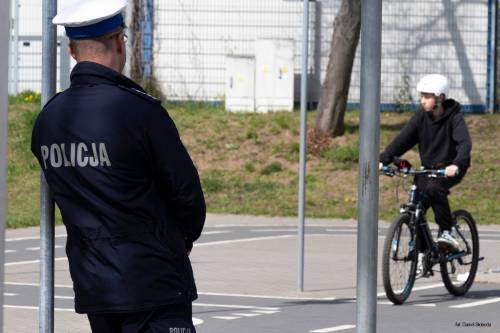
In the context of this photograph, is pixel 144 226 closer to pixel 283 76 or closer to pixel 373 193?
pixel 373 193

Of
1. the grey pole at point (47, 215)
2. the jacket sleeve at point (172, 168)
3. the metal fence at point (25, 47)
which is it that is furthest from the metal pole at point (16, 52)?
the jacket sleeve at point (172, 168)

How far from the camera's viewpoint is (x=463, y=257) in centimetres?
1235

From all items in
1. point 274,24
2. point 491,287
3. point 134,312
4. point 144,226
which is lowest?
point 491,287

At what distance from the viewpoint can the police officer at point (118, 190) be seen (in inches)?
177

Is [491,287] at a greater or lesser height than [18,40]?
lesser

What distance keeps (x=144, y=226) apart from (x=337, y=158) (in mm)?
20196

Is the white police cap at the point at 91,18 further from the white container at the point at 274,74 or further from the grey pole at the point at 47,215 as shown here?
the white container at the point at 274,74

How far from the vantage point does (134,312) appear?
4488mm

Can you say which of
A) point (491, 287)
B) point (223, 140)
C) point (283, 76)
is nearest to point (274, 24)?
point (283, 76)

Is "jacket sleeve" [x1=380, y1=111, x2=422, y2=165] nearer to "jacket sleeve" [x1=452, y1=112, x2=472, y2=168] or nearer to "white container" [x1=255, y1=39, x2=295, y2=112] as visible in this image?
"jacket sleeve" [x1=452, y1=112, x2=472, y2=168]

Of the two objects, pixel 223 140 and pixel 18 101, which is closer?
pixel 223 140

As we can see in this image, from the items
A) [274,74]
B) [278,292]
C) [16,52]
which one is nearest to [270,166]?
[274,74]

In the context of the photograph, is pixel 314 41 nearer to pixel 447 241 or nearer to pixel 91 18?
pixel 447 241

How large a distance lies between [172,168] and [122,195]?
7.5 inches
